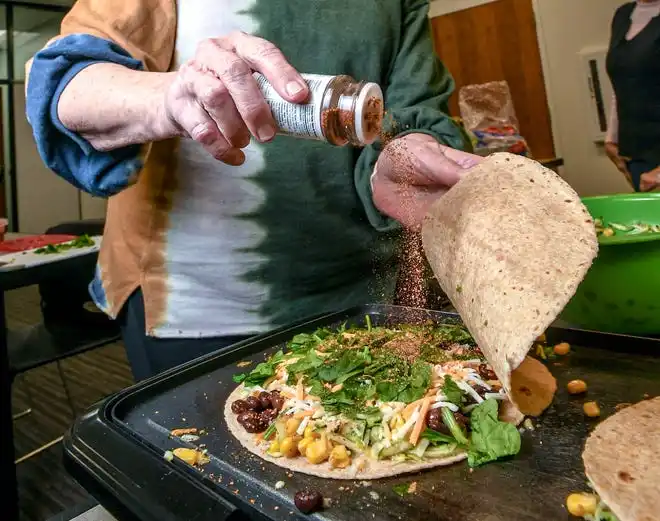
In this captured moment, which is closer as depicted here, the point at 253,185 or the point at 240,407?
the point at 240,407

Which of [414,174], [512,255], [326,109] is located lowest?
[512,255]

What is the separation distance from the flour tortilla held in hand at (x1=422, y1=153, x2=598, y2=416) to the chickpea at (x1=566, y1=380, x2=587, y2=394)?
27mm

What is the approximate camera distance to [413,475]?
802mm

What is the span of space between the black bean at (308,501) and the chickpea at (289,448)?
13 cm

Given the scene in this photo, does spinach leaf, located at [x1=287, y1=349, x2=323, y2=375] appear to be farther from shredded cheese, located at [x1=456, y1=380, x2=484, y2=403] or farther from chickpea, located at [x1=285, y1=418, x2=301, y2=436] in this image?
shredded cheese, located at [x1=456, y1=380, x2=484, y2=403]

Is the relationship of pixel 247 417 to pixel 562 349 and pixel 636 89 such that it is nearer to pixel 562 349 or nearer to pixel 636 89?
pixel 562 349

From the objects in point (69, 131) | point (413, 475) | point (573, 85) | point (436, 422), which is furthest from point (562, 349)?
point (573, 85)

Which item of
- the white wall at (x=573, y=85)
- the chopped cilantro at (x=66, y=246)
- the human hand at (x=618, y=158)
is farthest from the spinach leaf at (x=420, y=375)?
the white wall at (x=573, y=85)

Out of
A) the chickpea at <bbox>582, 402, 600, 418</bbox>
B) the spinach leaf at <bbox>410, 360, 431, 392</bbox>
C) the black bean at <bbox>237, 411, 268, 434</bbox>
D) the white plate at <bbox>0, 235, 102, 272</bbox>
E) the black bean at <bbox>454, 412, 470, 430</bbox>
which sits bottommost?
the chickpea at <bbox>582, 402, 600, 418</bbox>

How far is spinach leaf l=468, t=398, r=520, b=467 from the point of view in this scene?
81 centimetres

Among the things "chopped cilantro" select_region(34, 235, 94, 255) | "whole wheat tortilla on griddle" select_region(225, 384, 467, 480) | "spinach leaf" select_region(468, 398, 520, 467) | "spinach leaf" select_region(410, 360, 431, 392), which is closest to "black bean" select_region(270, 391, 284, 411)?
"whole wheat tortilla on griddle" select_region(225, 384, 467, 480)

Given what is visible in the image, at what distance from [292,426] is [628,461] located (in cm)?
48

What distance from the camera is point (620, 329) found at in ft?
3.69

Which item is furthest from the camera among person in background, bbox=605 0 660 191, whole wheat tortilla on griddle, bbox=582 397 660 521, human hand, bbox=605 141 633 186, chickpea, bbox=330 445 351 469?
human hand, bbox=605 141 633 186
